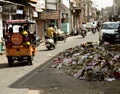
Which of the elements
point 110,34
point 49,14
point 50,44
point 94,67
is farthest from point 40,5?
point 94,67

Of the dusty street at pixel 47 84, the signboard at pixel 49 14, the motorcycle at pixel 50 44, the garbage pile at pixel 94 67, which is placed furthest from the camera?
the signboard at pixel 49 14

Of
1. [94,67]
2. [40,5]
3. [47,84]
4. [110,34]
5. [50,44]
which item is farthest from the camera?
[40,5]

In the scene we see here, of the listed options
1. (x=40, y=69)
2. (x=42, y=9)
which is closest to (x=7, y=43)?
(x=40, y=69)

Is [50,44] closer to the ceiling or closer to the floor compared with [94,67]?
closer to the floor

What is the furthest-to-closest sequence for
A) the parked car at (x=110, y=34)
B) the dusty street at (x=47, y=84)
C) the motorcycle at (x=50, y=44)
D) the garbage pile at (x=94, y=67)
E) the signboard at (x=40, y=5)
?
the signboard at (x=40, y=5)
the parked car at (x=110, y=34)
the motorcycle at (x=50, y=44)
the garbage pile at (x=94, y=67)
the dusty street at (x=47, y=84)

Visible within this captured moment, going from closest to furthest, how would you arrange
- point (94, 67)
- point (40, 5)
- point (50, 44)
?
point (94, 67) < point (50, 44) < point (40, 5)

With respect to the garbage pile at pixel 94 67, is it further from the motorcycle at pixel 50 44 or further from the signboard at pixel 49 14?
the signboard at pixel 49 14

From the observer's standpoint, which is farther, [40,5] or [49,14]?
[49,14]

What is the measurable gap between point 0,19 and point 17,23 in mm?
10929

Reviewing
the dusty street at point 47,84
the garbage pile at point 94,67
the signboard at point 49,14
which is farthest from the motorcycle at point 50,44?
the signboard at point 49,14

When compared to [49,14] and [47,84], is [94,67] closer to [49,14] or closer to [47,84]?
[47,84]

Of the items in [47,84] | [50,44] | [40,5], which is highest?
[40,5]

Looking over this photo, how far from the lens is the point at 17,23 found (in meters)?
20.9

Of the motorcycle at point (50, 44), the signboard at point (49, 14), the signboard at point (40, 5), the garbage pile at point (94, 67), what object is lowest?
the motorcycle at point (50, 44)
